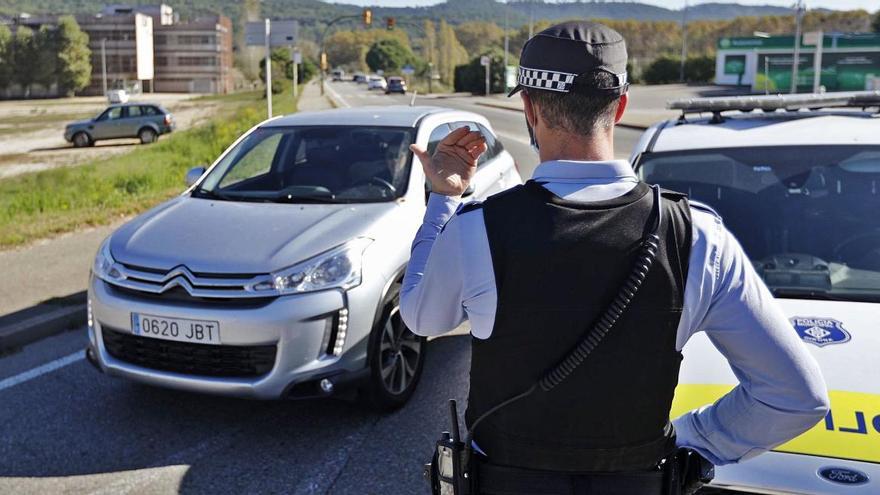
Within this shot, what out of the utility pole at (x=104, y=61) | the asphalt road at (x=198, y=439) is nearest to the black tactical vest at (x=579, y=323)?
the asphalt road at (x=198, y=439)

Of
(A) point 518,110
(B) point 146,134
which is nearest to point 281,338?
(B) point 146,134

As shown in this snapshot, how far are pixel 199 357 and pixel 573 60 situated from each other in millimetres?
3236

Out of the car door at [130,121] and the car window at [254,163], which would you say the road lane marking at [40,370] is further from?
the car door at [130,121]

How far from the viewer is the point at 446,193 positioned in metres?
2.05

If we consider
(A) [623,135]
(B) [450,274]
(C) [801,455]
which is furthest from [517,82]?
(A) [623,135]

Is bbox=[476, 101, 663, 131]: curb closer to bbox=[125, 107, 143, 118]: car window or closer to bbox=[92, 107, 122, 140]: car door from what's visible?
→ bbox=[125, 107, 143, 118]: car window

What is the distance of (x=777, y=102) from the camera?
4.51m

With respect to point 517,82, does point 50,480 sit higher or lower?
lower

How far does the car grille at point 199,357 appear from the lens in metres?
4.39

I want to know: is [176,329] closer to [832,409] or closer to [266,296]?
[266,296]

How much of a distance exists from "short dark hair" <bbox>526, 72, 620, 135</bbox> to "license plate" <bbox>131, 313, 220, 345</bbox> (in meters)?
2.97

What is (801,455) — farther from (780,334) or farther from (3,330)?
(3,330)

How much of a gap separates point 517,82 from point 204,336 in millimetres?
2970

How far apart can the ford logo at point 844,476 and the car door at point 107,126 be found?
3525 cm
